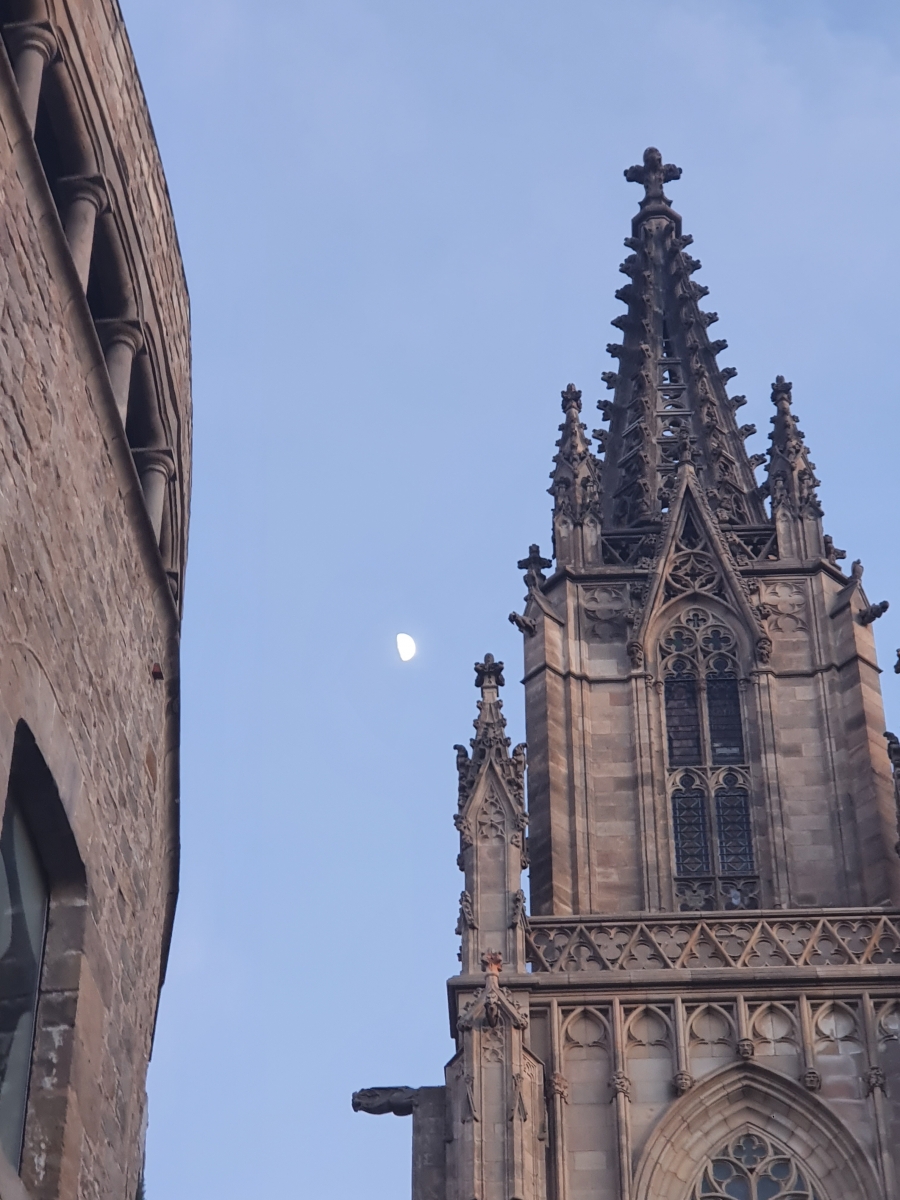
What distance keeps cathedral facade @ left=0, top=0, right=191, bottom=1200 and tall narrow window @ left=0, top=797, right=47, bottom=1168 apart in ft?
0.05

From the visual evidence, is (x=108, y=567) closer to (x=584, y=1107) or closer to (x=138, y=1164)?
(x=138, y=1164)

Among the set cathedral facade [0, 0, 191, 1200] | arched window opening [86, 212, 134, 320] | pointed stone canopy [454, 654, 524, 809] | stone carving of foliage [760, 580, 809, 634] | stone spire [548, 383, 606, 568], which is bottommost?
cathedral facade [0, 0, 191, 1200]

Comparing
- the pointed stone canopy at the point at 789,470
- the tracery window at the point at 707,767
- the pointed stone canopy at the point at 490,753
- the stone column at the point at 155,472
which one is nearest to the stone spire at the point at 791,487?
the pointed stone canopy at the point at 789,470

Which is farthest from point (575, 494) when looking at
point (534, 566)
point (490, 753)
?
point (490, 753)

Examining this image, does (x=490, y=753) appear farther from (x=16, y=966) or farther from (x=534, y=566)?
(x=16, y=966)

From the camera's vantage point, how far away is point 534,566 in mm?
34688

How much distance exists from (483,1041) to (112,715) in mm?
12757

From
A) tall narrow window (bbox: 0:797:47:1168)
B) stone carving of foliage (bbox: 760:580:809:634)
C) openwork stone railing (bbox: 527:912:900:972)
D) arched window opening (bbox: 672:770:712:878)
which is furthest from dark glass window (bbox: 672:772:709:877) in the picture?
tall narrow window (bbox: 0:797:47:1168)

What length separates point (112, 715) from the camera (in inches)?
530

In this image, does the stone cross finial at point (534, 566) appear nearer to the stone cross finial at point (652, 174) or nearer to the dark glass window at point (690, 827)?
the dark glass window at point (690, 827)

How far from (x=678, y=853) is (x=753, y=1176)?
591 cm

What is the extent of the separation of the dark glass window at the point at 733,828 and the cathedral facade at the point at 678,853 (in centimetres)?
4

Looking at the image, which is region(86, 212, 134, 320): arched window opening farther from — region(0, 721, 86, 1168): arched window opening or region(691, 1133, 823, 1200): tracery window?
region(691, 1133, 823, 1200): tracery window

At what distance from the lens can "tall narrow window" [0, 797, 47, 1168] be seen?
38.9 feet
